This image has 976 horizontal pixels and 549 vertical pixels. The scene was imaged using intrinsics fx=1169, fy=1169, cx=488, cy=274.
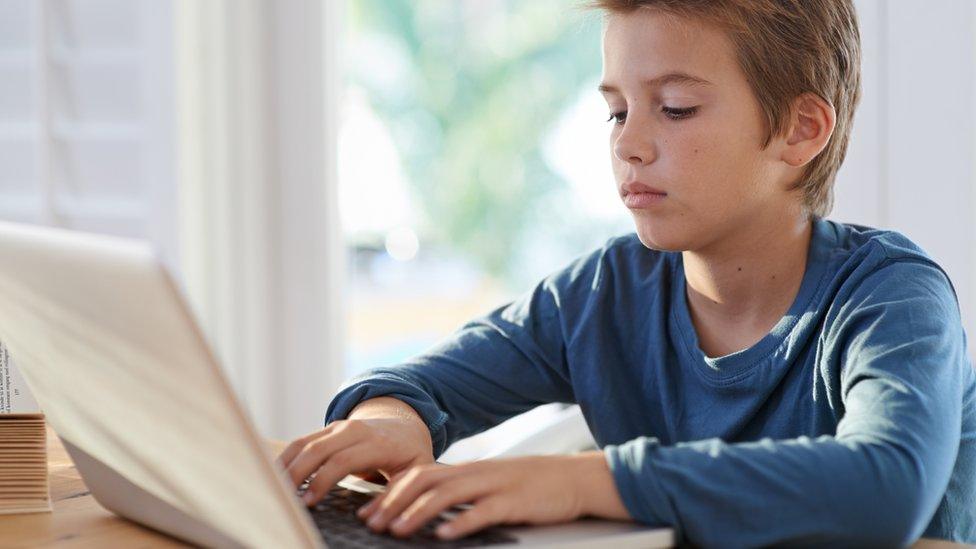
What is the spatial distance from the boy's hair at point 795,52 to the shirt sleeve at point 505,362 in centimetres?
25

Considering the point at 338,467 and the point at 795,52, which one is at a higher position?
the point at 795,52

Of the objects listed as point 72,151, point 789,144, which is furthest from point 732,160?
point 72,151

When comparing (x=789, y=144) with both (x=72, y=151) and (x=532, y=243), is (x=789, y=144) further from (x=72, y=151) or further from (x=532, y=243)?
(x=532, y=243)

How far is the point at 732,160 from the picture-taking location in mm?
1069

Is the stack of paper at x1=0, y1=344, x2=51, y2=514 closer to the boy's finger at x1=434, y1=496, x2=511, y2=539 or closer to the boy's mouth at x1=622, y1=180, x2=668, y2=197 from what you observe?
the boy's finger at x1=434, y1=496, x2=511, y2=539

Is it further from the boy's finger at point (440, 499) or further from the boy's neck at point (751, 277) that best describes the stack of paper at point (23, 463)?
the boy's neck at point (751, 277)

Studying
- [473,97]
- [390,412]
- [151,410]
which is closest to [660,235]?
[390,412]

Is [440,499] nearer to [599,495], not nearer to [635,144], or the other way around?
[599,495]

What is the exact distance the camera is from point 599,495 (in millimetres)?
738

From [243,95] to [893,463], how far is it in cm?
160

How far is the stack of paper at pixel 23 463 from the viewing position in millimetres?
906

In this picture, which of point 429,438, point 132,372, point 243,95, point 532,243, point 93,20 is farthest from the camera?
point 532,243

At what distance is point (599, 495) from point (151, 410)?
279mm

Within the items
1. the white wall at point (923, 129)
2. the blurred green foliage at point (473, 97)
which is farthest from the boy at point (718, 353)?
the blurred green foliage at point (473, 97)
